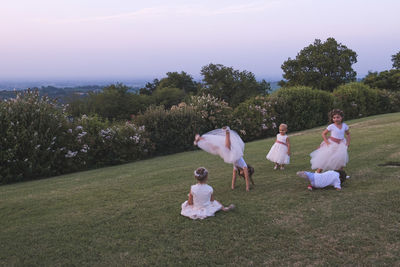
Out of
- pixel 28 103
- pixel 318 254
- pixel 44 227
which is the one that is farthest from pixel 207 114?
pixel 318 254

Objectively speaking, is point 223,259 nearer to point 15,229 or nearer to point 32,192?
point 15,229

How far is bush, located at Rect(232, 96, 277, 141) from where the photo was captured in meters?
19.5

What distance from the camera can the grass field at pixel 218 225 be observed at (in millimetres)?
4242

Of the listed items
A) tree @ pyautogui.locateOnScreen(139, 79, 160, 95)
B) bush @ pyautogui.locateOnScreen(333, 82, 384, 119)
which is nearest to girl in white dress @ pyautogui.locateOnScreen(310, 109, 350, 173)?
bush @ pyautogui.locateOnScreen(333, 82, 384, 119)

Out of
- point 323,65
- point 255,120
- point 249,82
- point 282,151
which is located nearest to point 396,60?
point 323,65

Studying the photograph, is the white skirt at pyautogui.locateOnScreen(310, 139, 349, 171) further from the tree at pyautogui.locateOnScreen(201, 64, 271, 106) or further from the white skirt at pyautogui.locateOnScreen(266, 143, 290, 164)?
the tree at pyautogui.locateOnScreen(201, 64, 271, 106)

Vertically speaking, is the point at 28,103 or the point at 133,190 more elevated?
the point at 28,103

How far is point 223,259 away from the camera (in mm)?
4176

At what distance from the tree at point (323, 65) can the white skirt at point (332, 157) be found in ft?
161

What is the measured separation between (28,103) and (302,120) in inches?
634

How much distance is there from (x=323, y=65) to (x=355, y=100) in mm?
29687

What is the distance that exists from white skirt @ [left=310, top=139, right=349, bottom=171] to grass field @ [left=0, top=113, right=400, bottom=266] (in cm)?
43

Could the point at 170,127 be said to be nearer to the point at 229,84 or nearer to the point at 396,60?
the point at 229,84

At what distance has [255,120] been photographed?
1989cm
